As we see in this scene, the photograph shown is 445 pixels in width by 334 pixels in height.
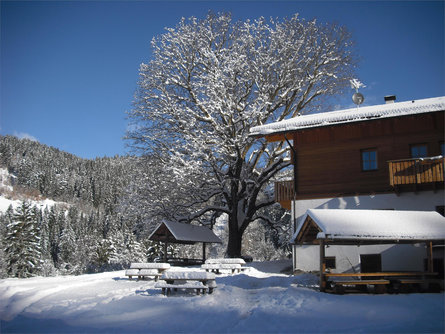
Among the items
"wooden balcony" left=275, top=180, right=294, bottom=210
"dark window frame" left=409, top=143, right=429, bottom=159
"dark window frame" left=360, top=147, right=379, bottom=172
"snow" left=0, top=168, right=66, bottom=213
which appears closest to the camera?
"dark window frame" left=409, top=143, right=429, bottom=159

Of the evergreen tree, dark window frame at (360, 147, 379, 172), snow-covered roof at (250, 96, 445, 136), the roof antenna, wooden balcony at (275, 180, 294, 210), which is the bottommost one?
the evergreen tree

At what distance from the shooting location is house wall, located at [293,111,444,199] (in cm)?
1873

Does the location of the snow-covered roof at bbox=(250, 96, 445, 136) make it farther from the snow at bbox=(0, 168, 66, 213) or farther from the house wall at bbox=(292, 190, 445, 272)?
the snow at bbox=(0, 168, 66, 213)

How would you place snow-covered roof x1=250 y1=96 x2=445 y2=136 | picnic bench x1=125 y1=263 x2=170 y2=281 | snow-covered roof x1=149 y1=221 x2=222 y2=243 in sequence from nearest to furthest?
picnic bench x1=125 y1=263 x2=170 y2=281, snow-covered roof x1=250 y1=96 x2=445 y2=136, snow-covered roof x1=149 y1=221 x2=222 y2=243

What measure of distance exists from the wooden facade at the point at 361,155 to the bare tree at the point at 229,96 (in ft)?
15.9

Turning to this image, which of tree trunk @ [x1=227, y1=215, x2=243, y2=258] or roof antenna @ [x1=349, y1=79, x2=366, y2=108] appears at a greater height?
roof antenna @ [x1=349, y1=79, x2=366, y2=108]

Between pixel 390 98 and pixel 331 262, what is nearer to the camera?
pixel 331 262

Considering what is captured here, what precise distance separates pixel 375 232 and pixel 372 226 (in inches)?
16.1

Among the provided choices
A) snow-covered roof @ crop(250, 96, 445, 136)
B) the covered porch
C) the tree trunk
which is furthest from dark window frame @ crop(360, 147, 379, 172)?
the tree trunk

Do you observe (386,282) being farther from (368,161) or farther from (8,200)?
(8,200)

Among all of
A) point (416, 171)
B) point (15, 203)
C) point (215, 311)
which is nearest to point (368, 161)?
point (416, 171)

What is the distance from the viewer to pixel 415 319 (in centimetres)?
906

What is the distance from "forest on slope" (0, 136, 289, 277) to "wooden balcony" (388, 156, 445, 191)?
38.5ft

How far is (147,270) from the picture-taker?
1742cm
